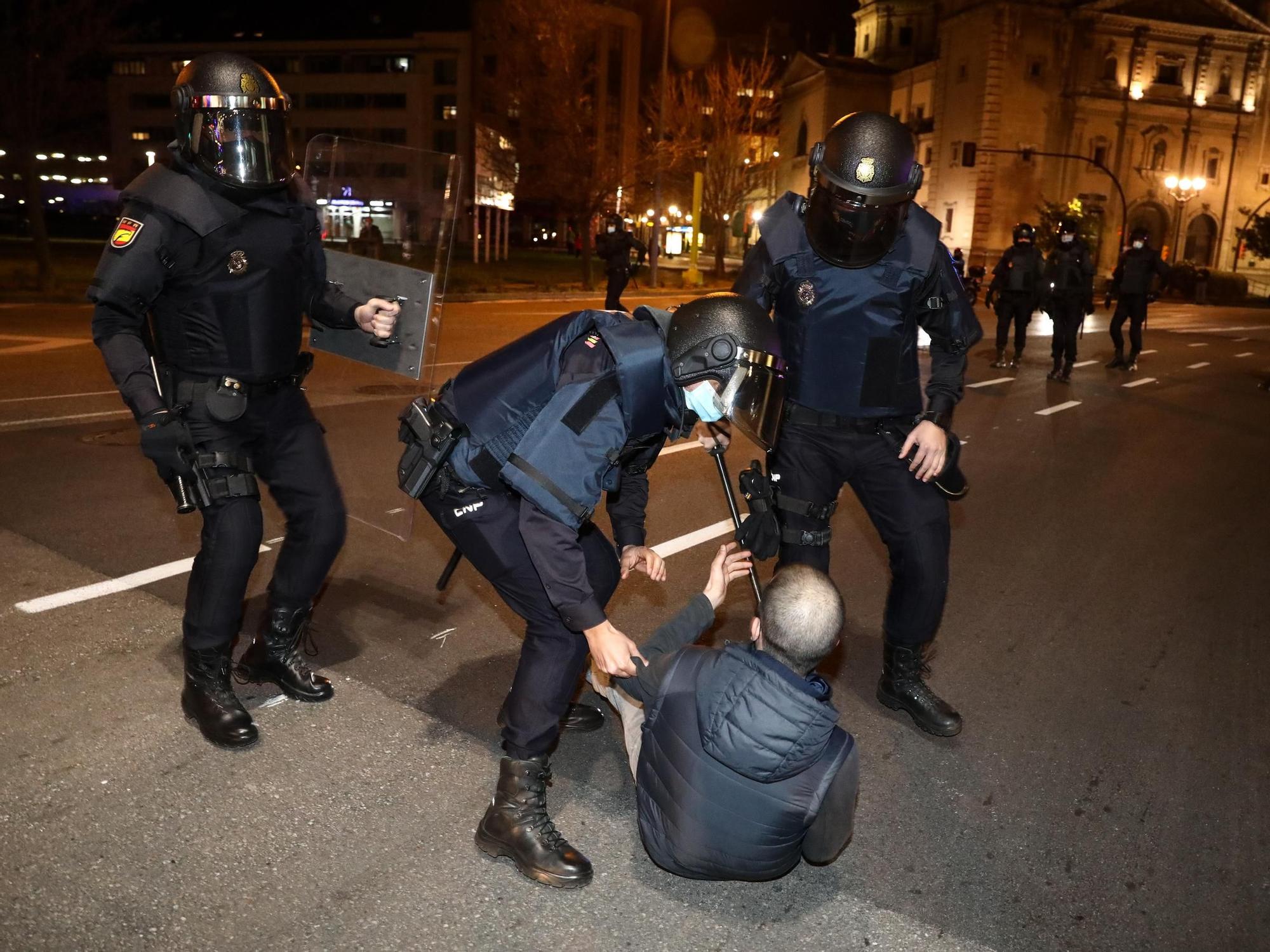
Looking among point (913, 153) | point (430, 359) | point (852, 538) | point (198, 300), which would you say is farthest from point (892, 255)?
point (852, 538)

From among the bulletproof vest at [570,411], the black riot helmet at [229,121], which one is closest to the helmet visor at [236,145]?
the black riot helmet at [229,121]

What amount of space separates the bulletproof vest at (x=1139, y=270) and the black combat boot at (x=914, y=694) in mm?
12408

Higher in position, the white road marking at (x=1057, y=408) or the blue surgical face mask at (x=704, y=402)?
the blue surgical face mask at (x=704, y=402)

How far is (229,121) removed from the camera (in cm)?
327

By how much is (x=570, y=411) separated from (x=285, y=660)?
6.30 ft

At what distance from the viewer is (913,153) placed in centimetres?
346

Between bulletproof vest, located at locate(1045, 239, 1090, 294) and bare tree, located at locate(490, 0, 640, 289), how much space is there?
2034 centimetres

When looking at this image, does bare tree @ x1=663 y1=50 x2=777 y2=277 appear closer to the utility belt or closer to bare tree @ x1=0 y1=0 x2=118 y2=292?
bare tree @ x1=0 y1=0 x2=118 y2=292

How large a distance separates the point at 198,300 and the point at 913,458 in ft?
8.09

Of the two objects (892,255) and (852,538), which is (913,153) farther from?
(852,538)

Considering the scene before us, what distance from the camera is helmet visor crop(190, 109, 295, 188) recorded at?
3.27 m

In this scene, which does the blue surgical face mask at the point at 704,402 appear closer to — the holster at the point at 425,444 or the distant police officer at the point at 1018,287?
the holster at the point at 425,444

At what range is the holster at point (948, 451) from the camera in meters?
3.74

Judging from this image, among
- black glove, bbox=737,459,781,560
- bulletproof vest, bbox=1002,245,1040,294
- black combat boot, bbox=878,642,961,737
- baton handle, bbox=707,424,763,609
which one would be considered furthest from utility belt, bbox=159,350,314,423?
bulletproof vest, bbox=1002,245,1040,294
